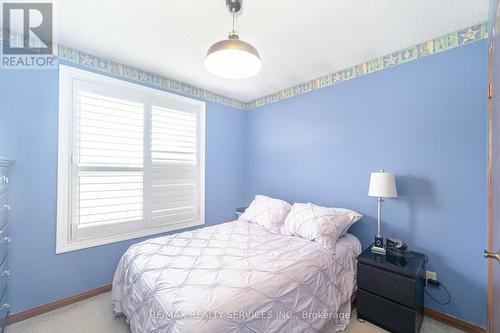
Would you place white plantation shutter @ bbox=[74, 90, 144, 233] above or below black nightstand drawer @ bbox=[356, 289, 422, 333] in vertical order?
above

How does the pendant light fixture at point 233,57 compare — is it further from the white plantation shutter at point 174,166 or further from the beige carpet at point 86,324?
the beige carpet at point 86,324

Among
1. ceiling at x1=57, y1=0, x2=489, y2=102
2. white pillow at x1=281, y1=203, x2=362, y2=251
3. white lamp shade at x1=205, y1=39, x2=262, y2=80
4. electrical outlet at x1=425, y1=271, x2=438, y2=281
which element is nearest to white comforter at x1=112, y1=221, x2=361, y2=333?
white pillow at x1=281, y1=203, x2=362, y2=251

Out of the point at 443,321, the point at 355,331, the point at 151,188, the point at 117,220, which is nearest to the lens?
the point at 355,331

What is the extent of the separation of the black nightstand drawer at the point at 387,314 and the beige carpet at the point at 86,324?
0.28ft

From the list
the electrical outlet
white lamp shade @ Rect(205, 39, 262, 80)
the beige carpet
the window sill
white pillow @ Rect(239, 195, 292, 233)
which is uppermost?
white lamp shade @ Rect(205, 39, 262, 80)

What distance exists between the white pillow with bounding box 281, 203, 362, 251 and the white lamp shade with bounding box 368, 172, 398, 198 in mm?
409

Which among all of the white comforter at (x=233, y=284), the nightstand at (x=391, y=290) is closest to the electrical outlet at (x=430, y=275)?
the nightstand at (x=391, y=290)

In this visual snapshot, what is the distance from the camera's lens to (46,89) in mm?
2041

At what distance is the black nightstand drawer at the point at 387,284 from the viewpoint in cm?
161

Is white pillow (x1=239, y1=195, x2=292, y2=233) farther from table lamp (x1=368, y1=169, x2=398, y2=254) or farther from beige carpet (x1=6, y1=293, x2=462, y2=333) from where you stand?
beige carpet (x1=6, y1=293, x2=462, y2=333)

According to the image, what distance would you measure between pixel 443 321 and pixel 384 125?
1.88 meters

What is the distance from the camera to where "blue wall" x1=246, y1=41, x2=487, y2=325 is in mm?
1778

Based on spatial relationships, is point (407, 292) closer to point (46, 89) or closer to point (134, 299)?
point (134, 299)

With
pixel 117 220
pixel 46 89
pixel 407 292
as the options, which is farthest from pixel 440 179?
pixel 46 89
